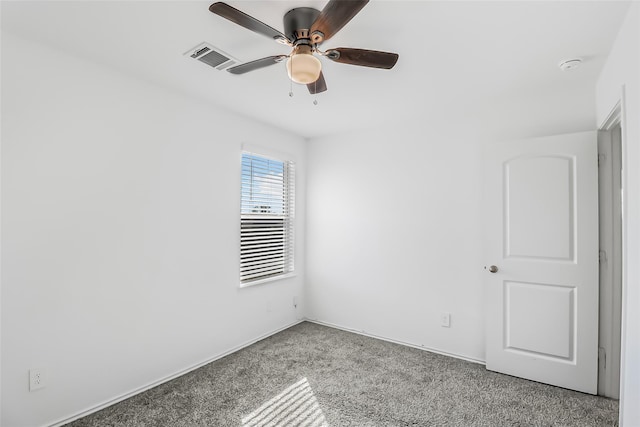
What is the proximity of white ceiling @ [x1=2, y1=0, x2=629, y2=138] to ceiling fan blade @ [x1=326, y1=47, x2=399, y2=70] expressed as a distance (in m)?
0.19

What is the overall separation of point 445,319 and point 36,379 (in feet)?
10.8

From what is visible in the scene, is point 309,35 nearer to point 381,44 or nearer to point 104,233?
point 381,44

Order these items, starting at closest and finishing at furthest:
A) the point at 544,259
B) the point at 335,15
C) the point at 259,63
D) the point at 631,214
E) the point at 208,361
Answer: the point at 335,15 → the point at 631,214 → the point at 259,63 → the point at 544,259 → the point at 208,361

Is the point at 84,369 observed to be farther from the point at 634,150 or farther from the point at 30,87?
the point at 634,150

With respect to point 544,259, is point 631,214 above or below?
above

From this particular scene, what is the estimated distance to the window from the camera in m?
3.49

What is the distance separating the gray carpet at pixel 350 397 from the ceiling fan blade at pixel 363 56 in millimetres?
2294

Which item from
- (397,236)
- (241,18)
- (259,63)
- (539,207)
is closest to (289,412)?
(397,236)

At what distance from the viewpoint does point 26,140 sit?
197 centimetres

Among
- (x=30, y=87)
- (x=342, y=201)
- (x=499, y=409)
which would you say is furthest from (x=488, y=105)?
(x=30, y=87)

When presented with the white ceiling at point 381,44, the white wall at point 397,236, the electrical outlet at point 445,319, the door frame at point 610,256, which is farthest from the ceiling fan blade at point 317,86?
the electrical outlet at point 445,319

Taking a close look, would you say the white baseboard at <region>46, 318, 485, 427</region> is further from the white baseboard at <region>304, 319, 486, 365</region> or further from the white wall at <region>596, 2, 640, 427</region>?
the white wall at <region>596, 2, 640, 427</region>

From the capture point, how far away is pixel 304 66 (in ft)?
5.48

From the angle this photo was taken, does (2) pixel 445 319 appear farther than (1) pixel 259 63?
Yes
